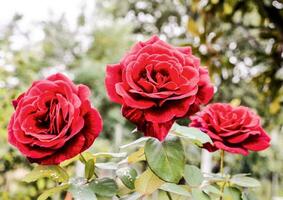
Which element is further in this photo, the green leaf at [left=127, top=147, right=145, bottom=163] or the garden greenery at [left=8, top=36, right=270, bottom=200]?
the green leaf at [left=127, top=147, right=145, bottom=163]

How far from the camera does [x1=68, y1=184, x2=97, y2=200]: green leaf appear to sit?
51 cm

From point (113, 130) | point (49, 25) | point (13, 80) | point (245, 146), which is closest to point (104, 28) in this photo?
point (49, 25)

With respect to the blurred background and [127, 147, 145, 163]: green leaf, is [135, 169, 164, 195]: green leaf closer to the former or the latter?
[127, 147, 145, 163]: green leaf

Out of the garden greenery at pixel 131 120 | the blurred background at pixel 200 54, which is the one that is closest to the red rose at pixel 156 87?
the garden greenery at pixel 131 120

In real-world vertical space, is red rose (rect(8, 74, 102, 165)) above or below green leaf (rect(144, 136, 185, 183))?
above

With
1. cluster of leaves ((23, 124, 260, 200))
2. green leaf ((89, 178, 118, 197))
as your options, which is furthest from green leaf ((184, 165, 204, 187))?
green leaf ((89, 178, 118, 197))

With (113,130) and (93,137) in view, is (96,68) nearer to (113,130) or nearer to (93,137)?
(113,130)

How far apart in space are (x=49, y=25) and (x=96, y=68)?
1.34 metres

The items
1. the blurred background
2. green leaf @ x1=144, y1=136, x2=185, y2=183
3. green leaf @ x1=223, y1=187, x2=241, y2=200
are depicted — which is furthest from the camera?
the blurred background

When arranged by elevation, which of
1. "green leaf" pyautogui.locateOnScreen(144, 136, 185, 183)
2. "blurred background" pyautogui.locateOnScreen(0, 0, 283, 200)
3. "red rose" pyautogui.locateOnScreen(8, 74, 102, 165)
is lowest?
"blurred background" pyautogui.locateOnScreen(0, 0, 283, 200)

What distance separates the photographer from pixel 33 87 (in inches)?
22.0

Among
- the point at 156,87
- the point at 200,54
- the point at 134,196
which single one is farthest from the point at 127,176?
the point at 200,54

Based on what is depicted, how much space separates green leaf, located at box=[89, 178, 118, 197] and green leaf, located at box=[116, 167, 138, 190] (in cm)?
2

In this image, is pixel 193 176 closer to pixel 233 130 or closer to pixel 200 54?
pixel 233 130
